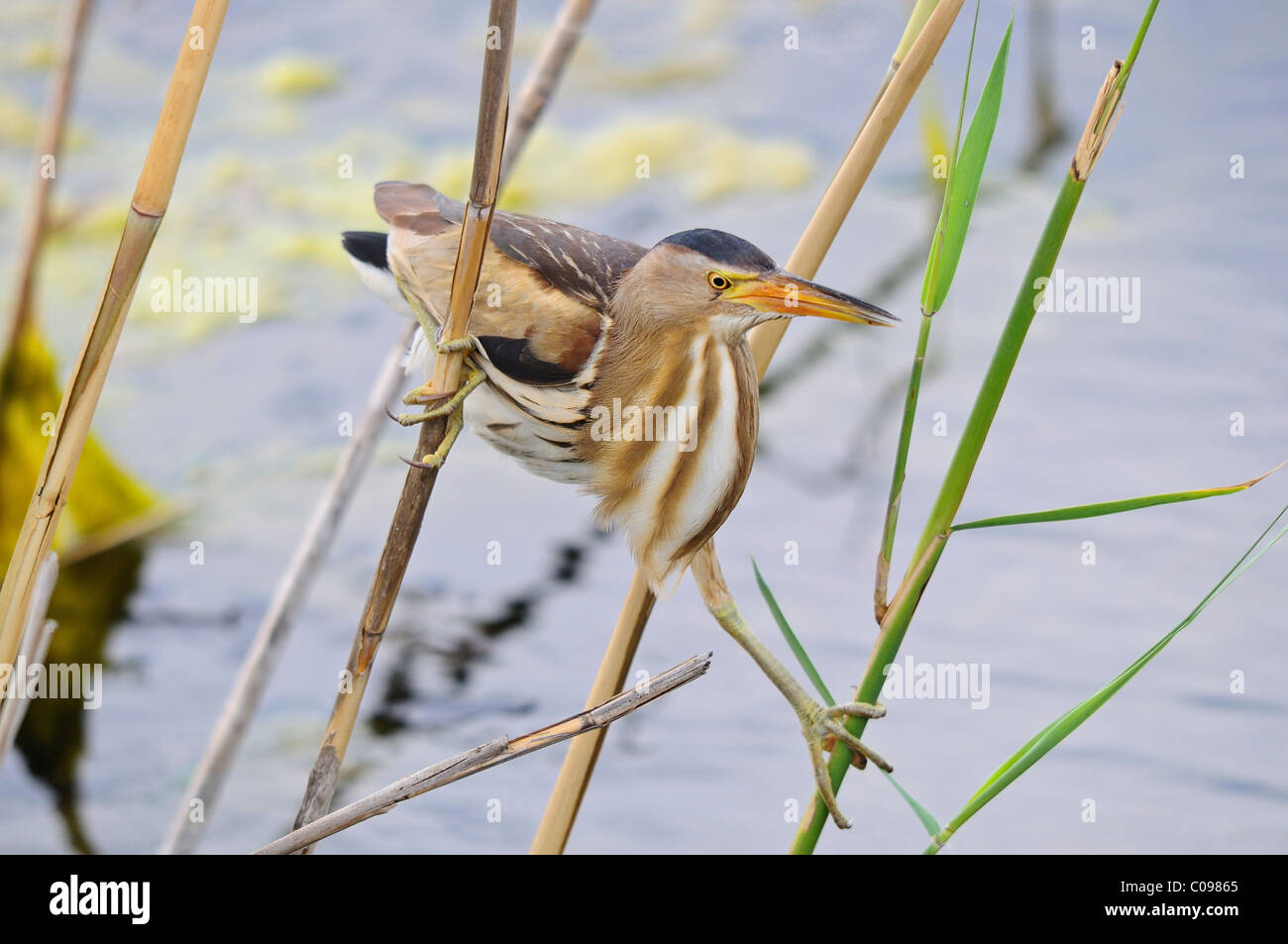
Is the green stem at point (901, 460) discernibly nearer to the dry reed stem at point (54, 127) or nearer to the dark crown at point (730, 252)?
the dark crown at point (730, 252)

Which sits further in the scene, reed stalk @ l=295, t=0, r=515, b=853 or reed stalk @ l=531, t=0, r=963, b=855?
reed stalk @ l=531, t=0, r=963, b=855

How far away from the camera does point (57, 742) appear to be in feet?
7.59

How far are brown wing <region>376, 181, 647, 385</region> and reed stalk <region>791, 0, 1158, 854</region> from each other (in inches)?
13.6

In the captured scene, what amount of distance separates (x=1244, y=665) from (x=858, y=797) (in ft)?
2.48

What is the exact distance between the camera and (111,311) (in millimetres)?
859

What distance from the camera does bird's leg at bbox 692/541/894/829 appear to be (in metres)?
0.96

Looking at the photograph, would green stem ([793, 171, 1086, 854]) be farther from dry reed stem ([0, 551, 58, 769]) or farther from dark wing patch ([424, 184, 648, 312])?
dry reed stem ([0, 551, 58, 769])

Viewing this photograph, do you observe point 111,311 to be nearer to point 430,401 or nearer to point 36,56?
point 430,401

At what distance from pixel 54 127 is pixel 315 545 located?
628 millimetres

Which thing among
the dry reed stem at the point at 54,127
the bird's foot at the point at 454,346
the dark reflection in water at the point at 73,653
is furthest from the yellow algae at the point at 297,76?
the bird's foot at the point at 454,346

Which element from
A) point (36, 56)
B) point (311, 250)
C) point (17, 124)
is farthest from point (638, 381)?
point (36, 56)

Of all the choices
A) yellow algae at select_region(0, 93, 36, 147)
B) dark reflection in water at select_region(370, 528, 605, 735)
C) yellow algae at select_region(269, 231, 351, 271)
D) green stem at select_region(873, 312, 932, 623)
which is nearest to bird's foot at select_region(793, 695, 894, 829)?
green stem at select_region(873, 312, 932, 623)
